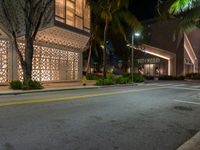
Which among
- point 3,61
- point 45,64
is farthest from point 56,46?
point 3,61

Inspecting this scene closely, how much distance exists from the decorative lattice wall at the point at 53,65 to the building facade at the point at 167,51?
19.4 metres

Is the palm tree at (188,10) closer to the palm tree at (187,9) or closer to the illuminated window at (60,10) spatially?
the palm tree at (187,9)

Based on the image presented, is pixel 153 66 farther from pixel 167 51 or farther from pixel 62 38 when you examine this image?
pixel 62 38

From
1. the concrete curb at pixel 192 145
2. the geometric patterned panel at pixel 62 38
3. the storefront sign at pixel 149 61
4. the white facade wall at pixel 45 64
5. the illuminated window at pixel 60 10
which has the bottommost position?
the concrete curb at pixel 192 145

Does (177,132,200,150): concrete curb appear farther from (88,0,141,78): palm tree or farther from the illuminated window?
(88,0,141,78): palm tree

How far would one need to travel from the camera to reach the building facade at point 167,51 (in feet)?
131

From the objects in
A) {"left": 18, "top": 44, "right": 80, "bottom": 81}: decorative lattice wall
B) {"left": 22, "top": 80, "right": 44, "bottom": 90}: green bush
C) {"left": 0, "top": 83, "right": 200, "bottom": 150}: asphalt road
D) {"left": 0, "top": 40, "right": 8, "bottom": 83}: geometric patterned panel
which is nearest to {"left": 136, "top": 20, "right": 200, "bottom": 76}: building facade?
{"left": 18, "top": 44, "right": 80, "bottom": 81}: decorative lattice wall

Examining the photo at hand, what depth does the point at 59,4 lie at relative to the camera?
19859 mm

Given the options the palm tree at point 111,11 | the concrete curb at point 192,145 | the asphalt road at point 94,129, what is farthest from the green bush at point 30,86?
the concrete curb at point 192,145

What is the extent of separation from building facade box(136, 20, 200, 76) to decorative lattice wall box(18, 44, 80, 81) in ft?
63.7

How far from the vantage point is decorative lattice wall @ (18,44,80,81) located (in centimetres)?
2269

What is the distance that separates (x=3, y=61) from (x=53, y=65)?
640 centimetres

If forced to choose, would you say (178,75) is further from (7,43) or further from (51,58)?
(7,43)

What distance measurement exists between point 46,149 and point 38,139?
64cm
